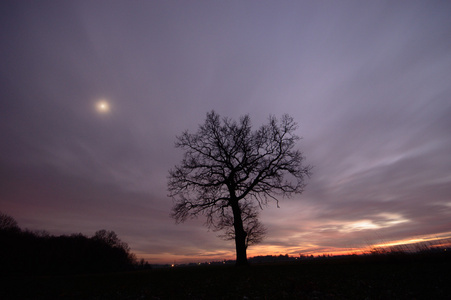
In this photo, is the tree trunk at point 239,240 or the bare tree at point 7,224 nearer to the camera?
the tree trunk at point 239,240

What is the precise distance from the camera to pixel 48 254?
2800 inches

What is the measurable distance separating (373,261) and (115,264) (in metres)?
116

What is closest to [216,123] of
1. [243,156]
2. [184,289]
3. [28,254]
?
[243,156]

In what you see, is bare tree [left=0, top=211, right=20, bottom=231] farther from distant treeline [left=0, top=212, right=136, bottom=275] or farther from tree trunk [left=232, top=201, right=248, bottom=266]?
tree trunk [left=232, top=201, right=248, bottom=266]

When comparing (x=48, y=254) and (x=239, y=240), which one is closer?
(x=239, y=240)

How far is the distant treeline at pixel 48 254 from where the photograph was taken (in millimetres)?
59062

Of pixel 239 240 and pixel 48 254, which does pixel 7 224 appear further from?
pixel 239 240

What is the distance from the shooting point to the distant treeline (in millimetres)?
59062

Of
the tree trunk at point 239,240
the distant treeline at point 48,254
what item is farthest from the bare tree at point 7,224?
the tree trunk at point 239,240

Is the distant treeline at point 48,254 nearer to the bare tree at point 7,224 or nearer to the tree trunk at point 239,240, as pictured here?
the bare tree at point 7,224

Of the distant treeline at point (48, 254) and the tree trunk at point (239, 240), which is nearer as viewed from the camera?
the tree trunk at point (239, 240)

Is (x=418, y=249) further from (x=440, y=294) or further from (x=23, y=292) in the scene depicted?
(x=23, y=292)

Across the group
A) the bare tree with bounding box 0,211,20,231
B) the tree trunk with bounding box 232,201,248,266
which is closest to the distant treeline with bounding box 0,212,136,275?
the bare tree with bounding box 0,211,20,231

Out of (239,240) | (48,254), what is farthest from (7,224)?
(239,240)
